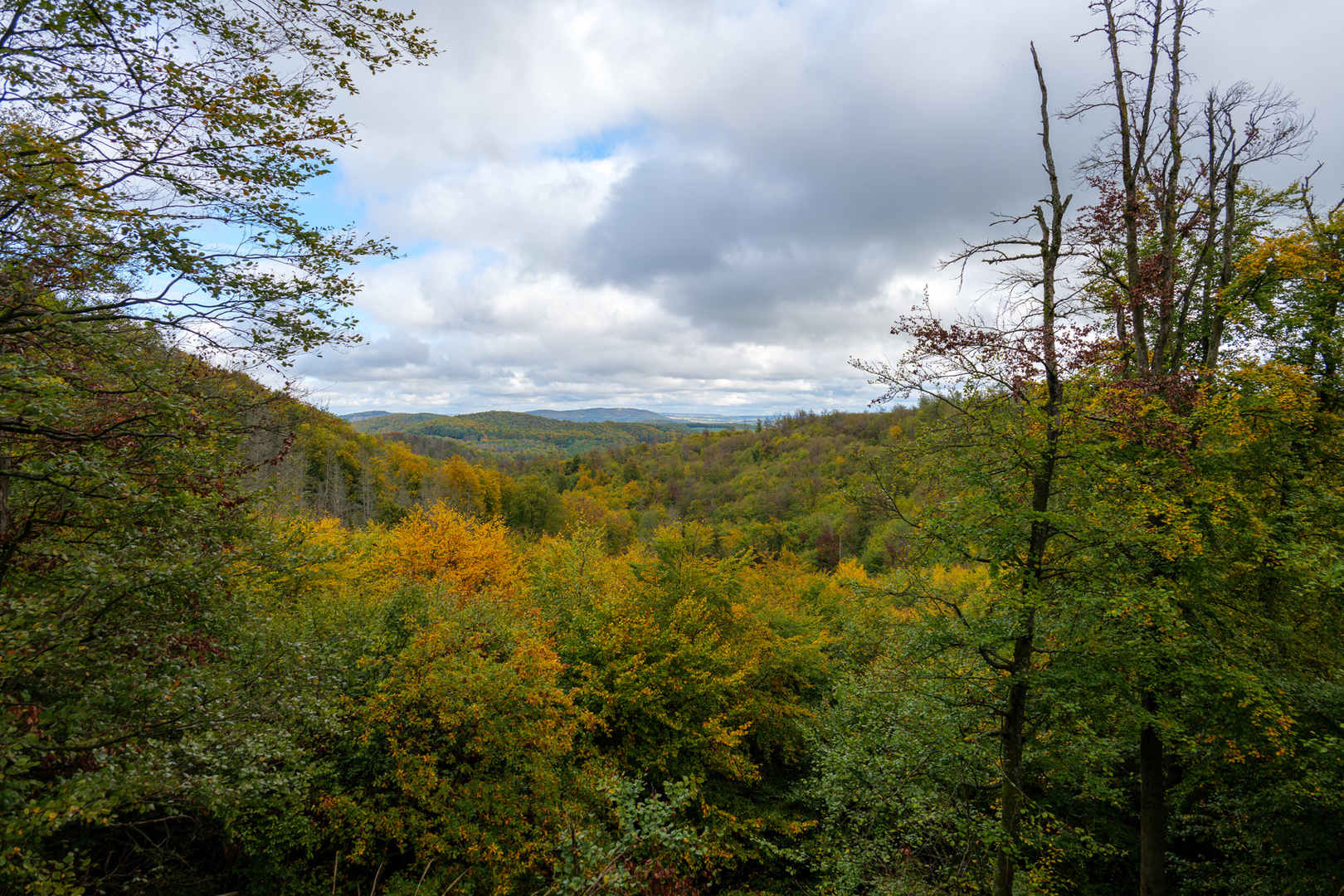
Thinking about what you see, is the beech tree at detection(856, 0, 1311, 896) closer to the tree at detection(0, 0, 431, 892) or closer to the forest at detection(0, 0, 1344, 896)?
the forest at detection(0, 0, 1344, 896)

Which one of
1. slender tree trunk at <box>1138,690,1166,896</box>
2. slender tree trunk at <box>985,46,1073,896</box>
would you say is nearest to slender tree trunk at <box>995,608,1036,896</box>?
slender tree trunk at <box>985,46,1073,896</box>

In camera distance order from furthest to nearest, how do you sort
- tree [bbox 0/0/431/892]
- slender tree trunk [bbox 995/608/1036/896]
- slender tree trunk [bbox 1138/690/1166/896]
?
1. slender tree trunk [bbox 1138/690/1166/896]
2. slender tree trunk [bbox 995/608/1036/896]
3. tree [bbox 0/0/431/892]

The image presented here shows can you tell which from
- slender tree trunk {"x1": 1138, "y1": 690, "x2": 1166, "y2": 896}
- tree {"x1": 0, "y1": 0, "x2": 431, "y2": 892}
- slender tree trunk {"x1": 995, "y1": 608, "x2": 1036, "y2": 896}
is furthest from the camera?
slender tree trunk {"x1": 1138, "y1": 690, "x2": 1166, "y2": 896}

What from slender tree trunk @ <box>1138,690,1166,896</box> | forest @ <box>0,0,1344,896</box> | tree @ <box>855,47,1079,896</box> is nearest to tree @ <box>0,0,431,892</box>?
forest @ <box>0,0,1344,896</box>

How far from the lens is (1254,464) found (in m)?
8.50

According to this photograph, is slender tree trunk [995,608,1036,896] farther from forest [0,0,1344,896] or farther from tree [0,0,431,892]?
tree [0,0,431,892]

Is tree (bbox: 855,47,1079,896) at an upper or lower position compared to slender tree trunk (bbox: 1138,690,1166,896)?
upper

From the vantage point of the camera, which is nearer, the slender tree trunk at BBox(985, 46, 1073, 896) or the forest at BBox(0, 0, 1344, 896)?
the forest at BBox(0, 0, 1344, 896)

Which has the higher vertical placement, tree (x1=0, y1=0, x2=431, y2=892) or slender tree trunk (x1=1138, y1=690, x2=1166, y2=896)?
tree (x1=0, y1=0, x2=431, y2=892)

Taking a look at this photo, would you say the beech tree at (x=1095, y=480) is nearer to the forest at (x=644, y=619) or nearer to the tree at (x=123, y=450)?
the forest at (x=644, y=619)

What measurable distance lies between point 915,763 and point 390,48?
1168 centimetres

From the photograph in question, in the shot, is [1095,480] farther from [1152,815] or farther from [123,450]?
[123,450]

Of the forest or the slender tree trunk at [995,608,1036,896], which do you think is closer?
the forest

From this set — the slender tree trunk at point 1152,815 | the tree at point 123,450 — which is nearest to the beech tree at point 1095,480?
the slender tree trunk at point 1152,815
